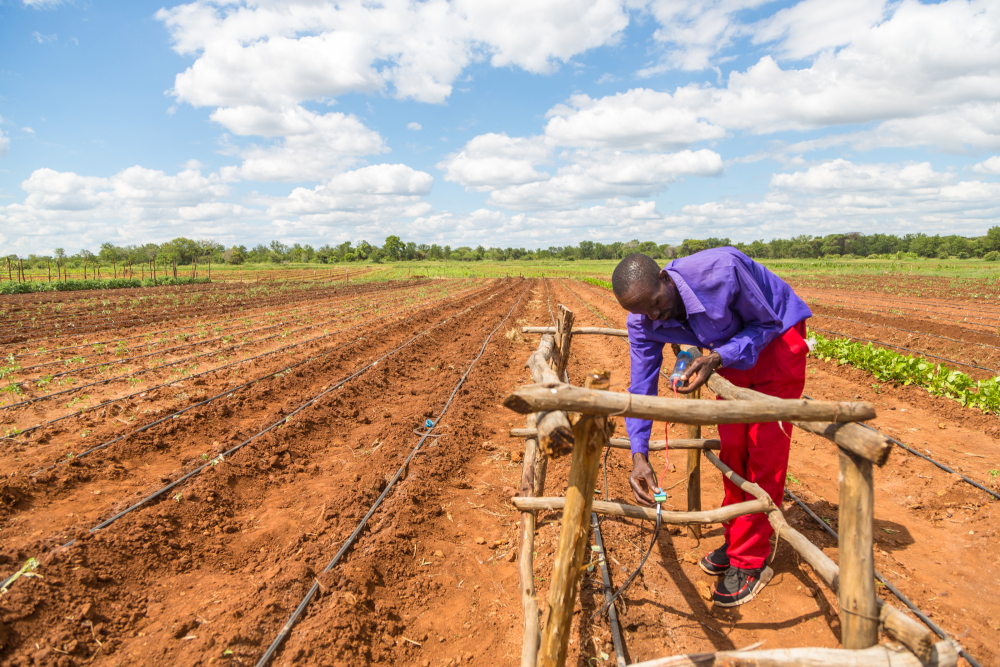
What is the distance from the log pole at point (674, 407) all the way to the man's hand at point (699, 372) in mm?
615

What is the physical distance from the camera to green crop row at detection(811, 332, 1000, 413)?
623cm

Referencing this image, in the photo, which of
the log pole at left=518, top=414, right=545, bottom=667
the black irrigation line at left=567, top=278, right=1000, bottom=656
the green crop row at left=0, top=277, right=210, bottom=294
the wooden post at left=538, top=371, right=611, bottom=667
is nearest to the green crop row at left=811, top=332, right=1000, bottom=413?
the black irrigation line at left=567, top=278, right=1000, bottom=656

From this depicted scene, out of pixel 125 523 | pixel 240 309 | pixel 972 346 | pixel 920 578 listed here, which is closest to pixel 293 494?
pixel 125 523

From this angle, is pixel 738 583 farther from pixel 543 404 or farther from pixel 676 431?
pixel 676 431

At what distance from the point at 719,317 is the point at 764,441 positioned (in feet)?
2.92

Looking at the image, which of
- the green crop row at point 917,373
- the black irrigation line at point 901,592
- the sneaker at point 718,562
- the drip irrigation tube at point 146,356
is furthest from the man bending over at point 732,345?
the drip irrigation tube at point 146,356

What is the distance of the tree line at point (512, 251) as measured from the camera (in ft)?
221

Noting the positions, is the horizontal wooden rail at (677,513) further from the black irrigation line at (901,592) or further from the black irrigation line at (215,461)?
the black irrigation line at (215,461)

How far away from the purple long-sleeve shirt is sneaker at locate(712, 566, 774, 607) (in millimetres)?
1109

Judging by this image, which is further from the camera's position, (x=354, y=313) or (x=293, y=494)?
(x=354, y=313)

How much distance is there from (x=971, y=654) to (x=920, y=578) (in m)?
0.76

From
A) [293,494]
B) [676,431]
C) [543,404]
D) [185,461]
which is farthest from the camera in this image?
[676,431]

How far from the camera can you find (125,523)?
3.86 metres

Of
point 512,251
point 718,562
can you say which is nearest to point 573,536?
point 718,562
